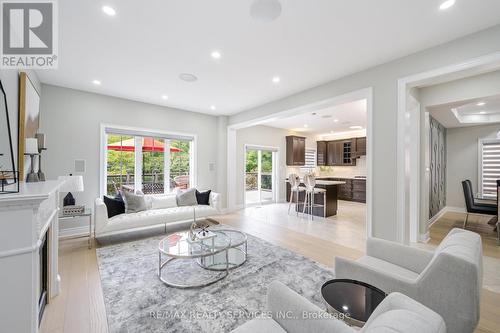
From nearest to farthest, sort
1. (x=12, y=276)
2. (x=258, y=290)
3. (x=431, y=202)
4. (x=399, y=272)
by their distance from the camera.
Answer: (x=12, y=276) → (x=399, y=272) → (x=258, y=290) → (x=431, y=202)

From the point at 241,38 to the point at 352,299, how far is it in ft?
9.03

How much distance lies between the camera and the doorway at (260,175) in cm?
748

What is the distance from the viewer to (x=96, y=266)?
2883 mm

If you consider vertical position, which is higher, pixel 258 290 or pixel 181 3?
pixel 181 3

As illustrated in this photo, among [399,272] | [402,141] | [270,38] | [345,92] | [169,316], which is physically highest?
[270,38]

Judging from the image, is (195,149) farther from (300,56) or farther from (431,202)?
(431,202)

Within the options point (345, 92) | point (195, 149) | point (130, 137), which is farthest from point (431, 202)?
point (130, 137)

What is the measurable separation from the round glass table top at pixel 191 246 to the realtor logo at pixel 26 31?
98.8 inches

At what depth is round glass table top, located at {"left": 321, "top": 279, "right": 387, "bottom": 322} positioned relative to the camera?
1.28m

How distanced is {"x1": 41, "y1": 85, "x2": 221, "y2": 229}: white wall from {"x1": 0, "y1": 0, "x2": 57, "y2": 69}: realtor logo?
150 centimetres

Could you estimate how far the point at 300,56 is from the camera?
293cm

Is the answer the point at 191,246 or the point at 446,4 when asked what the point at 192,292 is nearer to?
the point at 191,246

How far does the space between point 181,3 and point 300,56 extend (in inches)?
64.6

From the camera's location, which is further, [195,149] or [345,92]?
[195,149]
